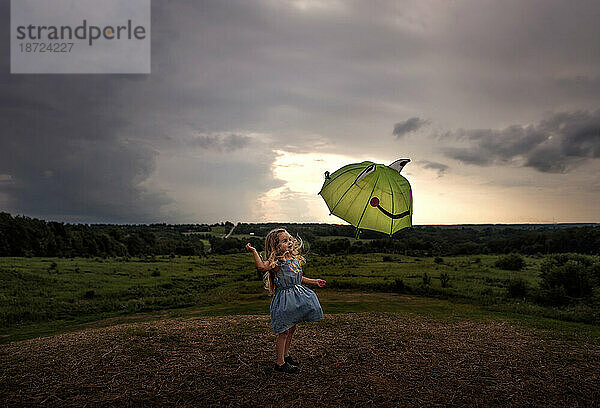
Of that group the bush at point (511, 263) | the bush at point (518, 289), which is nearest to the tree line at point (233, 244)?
the bush at point (511, 263)

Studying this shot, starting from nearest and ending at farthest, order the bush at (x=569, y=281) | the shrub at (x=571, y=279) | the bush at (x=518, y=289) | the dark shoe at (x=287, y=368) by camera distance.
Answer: the dark shoe at (x=287, y=368) → the bush at (x=569, y=281) → the shrub at (x=571, y=279) → the bush at (x=518, y=289)

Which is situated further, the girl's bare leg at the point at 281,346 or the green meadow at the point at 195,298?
the green meadow at the point at 195,298

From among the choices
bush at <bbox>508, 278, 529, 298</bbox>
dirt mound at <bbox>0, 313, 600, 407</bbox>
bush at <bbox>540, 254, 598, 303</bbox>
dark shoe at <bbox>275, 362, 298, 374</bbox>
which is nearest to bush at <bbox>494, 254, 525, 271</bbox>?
bush at <bbox>540, 254, 598, 303</bbox>

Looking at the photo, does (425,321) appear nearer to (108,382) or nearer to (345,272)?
(108,382)

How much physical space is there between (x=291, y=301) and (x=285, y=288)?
13.1 inches

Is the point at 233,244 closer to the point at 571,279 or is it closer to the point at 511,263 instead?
the point at 511,263

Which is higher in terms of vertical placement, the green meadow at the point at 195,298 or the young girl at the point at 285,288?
the young girl at the point at 285,288

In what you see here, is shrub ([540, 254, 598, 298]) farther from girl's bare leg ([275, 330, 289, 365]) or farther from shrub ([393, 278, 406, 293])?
girl's bare leg ([275, 330, 289, 365])

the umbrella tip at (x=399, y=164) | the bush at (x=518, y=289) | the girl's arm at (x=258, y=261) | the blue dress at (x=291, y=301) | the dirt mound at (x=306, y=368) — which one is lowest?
the bush at (x=518, y=289)

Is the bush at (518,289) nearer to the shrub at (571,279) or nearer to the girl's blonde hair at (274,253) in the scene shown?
the shrub at (571,279)

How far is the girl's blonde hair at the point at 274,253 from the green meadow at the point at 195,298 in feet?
26.0

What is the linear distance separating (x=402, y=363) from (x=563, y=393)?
3109 millimetres

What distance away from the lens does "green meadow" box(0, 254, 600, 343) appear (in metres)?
15.8

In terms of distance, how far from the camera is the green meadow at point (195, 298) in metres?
15.8
